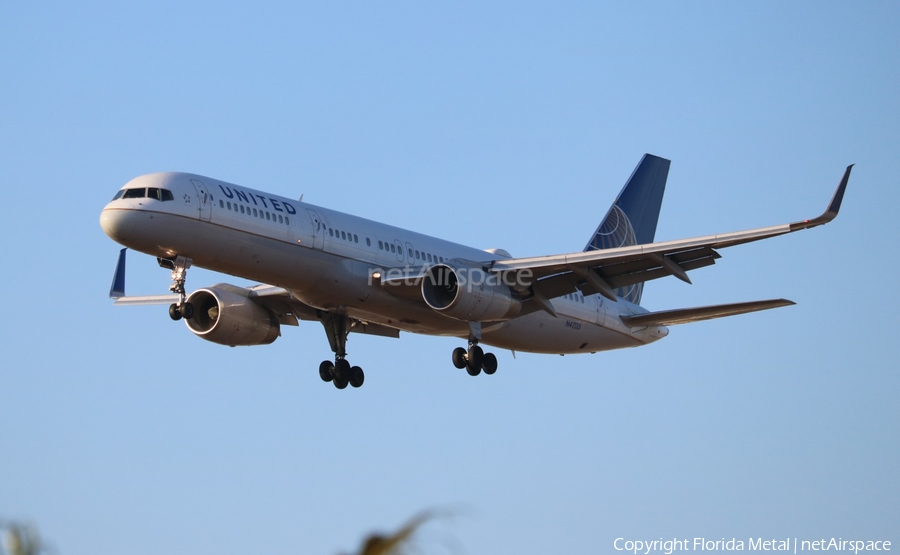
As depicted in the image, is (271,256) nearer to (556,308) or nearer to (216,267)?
(216,267)

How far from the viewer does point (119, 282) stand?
39.8 metres

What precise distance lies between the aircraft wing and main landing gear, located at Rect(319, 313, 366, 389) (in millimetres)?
5876

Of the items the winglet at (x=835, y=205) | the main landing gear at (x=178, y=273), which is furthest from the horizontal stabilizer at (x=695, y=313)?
the main landing gear at (x=178, y=273)

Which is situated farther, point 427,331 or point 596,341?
point 596,341

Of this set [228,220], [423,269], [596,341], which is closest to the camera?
[228,220]

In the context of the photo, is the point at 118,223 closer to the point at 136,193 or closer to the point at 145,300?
the point at 136,193

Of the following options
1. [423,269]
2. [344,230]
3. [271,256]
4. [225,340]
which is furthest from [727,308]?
[225,340]

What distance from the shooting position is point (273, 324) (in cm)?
3691

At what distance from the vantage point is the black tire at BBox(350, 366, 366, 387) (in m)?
36.8

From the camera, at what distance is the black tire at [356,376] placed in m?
36.8

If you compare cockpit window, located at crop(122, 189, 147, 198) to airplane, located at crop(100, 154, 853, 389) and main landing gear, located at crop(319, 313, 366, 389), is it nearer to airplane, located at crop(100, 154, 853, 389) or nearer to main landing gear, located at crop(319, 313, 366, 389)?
airplane, located at crop(100, 154, 853, 389)

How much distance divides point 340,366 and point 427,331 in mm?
3349

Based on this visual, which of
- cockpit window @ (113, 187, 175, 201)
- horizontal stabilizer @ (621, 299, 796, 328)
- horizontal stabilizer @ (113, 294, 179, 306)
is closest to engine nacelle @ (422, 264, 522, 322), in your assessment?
horizontal stabilizer @ (621, 299, 796, 328)

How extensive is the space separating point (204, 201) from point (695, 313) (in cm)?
1627
